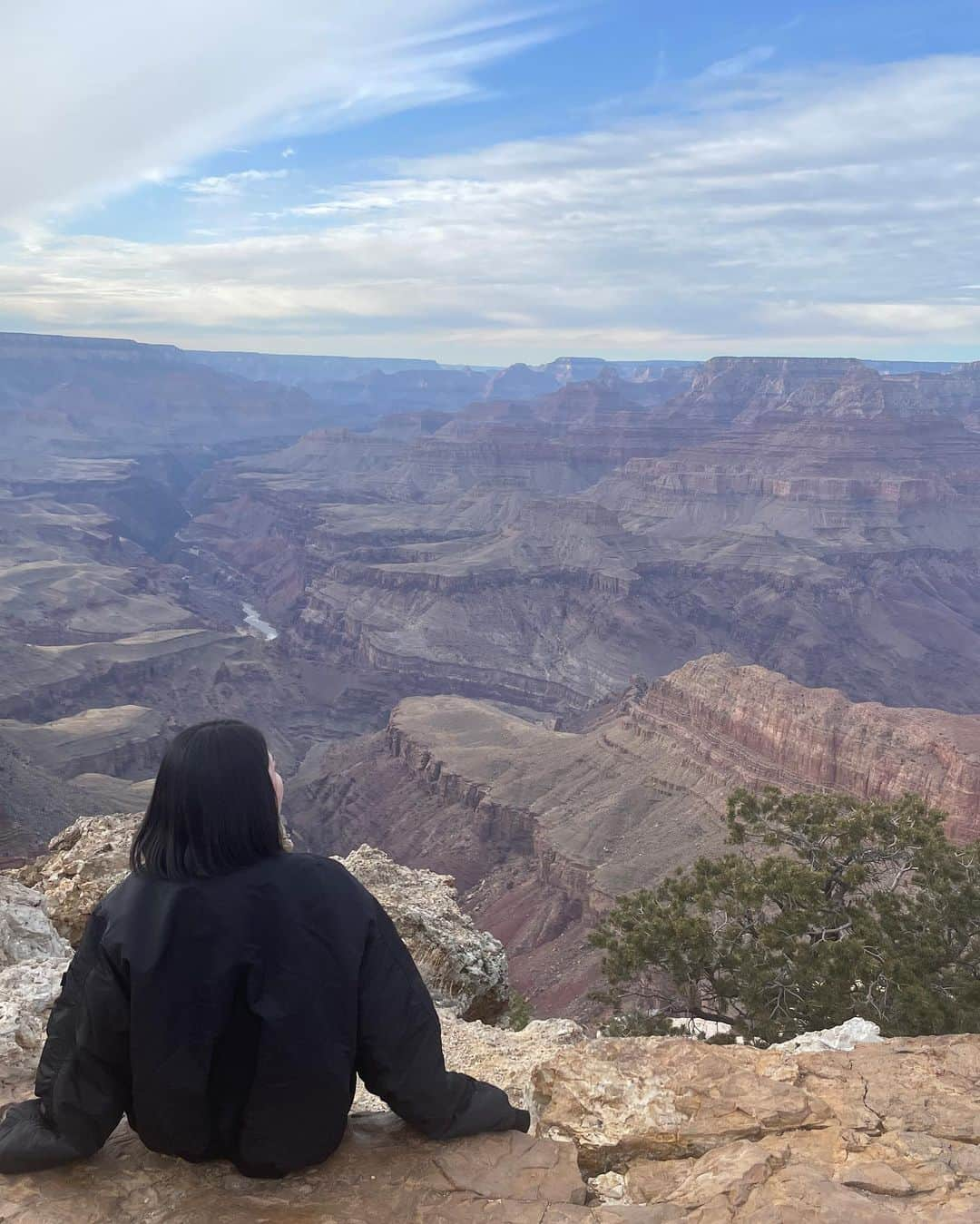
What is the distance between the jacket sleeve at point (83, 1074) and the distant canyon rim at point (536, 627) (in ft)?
86.6

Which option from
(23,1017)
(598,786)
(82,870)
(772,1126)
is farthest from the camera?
(598,786)

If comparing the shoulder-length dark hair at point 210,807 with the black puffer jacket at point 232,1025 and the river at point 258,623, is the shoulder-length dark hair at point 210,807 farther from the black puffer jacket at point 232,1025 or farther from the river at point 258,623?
the river at point 258,623

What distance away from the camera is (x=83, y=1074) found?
3904mm

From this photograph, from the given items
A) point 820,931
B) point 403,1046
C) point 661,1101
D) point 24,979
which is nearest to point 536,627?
point 820,931

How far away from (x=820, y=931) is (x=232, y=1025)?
11229mm

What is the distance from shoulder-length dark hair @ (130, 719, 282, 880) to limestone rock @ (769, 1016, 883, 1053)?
4.68m

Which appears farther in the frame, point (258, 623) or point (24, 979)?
point (258, 623)

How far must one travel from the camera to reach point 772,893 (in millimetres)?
13516

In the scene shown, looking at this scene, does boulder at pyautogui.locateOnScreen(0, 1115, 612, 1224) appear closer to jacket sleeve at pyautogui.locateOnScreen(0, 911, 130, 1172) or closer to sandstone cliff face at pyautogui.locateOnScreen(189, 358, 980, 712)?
jacket sleeve at pyautogui.locateOnScreen(0, 911, 130, 1172)

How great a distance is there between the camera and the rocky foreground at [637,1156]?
149 inches

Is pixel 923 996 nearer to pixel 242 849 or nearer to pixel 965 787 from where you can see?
pixel 242 849

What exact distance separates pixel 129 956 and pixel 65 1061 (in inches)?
27.4

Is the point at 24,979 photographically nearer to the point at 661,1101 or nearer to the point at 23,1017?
the point at 23,1017

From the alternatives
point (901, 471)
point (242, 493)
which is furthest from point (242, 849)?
point (242, 493)
